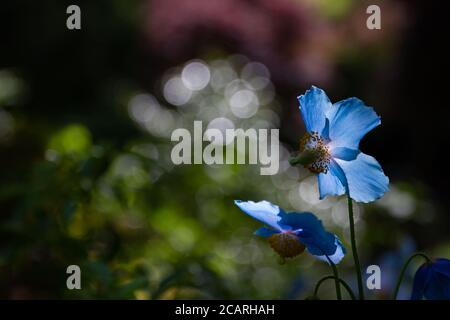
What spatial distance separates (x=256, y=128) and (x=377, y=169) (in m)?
1.62

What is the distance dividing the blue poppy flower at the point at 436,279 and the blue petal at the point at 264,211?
163 millimetres

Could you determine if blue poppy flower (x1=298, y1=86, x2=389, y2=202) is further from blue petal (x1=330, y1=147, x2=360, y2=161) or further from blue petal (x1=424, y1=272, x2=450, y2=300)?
blue petal (x1=424, y1=272, x2=450, y2=300)

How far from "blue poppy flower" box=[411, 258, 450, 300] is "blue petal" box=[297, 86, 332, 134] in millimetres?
183

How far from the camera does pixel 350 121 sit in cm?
74

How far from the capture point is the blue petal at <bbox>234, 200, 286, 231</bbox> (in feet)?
2.34

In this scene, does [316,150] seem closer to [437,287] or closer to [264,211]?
[264,211]

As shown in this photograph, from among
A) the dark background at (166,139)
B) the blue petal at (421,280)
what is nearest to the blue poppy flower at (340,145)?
the blue petal at (421,280)

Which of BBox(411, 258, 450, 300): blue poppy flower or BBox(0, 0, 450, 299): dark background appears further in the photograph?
BBox(0, 0, 450, 299): dark background

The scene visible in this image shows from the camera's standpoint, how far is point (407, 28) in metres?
4.00

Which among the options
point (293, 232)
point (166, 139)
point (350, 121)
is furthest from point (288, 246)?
point (166, 139)

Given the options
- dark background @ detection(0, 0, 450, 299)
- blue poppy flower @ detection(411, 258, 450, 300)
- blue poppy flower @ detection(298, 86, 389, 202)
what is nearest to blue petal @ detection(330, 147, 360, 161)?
blue poppy flower @ detection(298, 86, 389, 202)

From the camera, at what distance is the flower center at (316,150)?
74 cm
